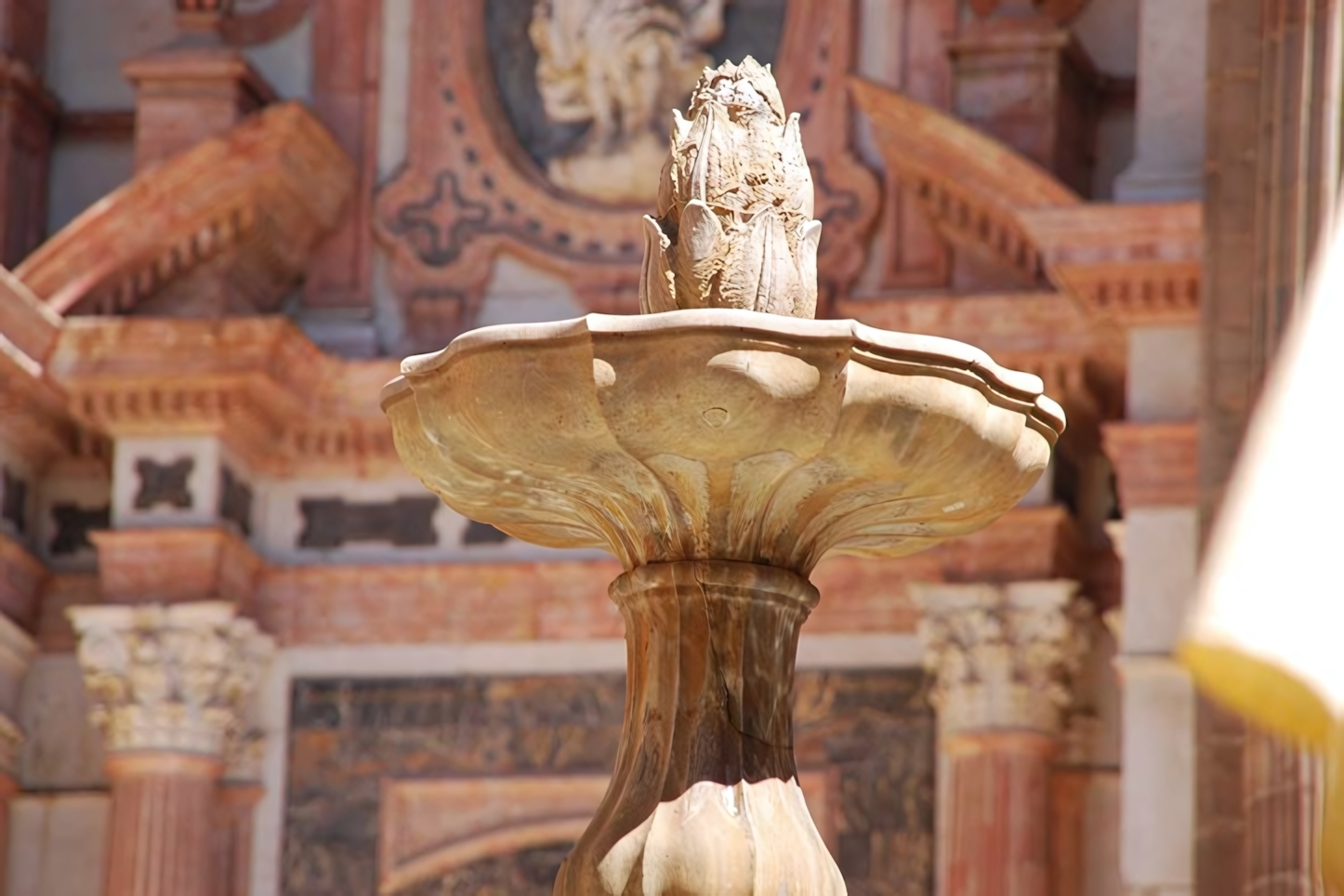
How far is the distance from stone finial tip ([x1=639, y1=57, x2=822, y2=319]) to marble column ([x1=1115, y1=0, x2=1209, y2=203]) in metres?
5.89

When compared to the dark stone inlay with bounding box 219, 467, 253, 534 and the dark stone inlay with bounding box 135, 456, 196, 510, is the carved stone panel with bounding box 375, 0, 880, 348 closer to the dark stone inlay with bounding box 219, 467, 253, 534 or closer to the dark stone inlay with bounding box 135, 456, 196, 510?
the dark stone inlay with bounding box 219, 467, 253, 534

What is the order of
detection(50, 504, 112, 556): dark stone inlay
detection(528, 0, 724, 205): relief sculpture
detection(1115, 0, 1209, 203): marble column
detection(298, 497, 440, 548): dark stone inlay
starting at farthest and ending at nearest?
detection(50, 504, 112, 556): dark stone inlay → detection(528, 0, 724, 205): relief sculpture → detection(298, 497, 440, 548): dark stone inlay → detection(1115, 0, 1209, 203): marble column

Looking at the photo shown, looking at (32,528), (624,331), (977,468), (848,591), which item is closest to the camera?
(624,331)

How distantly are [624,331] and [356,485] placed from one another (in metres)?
8.38

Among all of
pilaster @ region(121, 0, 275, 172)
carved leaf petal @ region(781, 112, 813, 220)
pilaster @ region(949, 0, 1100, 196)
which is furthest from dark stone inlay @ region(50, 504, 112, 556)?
carved leaf petal @ region(781, 112, 813, 220)

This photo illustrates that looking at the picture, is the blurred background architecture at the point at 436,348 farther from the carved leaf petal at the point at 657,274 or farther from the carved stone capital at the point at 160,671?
the carved leaf petal at the point at 657,274

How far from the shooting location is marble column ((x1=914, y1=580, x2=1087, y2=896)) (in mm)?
13539

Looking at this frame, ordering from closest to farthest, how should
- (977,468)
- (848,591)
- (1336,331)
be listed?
(1336,331) → (977,468) → (848,591)

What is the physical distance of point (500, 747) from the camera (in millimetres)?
14727

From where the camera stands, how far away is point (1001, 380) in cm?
729

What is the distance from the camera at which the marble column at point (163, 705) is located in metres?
14.3

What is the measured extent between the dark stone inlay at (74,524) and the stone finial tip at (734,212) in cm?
814

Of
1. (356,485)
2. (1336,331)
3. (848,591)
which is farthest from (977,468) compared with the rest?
(356,485)

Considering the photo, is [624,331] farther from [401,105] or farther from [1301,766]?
Result: [401,105]
